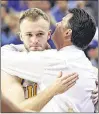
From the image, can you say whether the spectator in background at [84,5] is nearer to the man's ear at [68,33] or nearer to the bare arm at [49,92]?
the man's ear at [68,33]

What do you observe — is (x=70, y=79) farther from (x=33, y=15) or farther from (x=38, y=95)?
(x=33, y=15)

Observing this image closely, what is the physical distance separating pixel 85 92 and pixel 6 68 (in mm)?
287

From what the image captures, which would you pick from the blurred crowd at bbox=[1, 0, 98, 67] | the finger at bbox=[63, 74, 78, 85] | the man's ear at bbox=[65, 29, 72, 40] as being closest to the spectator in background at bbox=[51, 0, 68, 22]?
the blurred crowd at bbox=[1, 0, 98, 67]

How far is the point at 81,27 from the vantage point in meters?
1.38

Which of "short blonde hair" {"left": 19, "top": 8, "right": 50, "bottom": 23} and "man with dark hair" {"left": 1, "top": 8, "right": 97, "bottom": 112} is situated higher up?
"short blonde hair" {"left": 19, "top": 8, "right": 50, "bottom": 23}

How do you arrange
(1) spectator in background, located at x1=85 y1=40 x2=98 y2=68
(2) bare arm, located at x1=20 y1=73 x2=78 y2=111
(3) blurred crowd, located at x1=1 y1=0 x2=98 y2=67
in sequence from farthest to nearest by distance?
(1) spectator in background, located at x1=85 y1=40 x2=98 y2=68
(3) blurred crowd, located at x1=1 y1=0 x2=98 y2=67
(2) bare arm, located at x1=20 y1=73 x2=78 y2=111

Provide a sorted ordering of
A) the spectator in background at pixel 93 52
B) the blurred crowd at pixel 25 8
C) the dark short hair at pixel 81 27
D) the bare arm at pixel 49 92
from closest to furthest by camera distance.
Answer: the bare arm at pixel 49 92
the dark short hair at pixel 81 27
the blurred crowd at pixel 25 8
the spectator in background at pixel 93 52

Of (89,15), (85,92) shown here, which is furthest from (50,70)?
(89,15)

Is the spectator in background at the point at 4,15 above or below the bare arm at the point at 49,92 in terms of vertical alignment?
above

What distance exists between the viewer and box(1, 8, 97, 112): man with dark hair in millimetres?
1295

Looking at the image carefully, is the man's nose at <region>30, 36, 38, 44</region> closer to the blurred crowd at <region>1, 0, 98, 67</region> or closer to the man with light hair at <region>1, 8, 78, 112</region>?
the man with light hair at <region>1, 8, 78, 112</region>

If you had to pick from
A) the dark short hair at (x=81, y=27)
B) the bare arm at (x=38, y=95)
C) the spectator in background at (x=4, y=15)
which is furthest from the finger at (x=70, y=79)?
the spectator in background at (x=4, y=15)

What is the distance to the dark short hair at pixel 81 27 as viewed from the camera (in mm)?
1380

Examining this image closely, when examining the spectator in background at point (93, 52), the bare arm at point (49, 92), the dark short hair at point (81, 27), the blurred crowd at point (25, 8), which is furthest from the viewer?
the spectator in background at point (93, 52)
